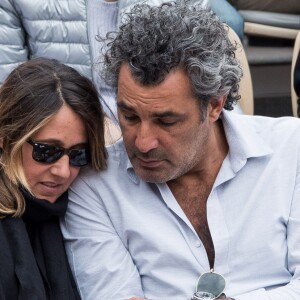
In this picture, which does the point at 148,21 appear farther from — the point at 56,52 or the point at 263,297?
the point at 56,52

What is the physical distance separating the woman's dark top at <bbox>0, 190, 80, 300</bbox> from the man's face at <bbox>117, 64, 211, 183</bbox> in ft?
0.92

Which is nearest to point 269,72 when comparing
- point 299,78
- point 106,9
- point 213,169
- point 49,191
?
point 299,78

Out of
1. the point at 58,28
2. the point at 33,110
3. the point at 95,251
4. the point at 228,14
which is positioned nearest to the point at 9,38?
the point at 58,28

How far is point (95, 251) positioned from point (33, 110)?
44 cm

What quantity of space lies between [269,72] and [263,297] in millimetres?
2487

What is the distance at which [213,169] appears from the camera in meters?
2.58

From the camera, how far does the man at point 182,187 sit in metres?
2.36

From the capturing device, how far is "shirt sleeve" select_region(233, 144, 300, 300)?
95.7 inches

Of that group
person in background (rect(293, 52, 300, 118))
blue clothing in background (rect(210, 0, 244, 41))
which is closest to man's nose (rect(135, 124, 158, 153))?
person in background (rect(293, 52, 300, 118))

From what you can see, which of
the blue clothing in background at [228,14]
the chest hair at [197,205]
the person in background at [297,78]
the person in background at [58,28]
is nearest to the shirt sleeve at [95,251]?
the chest hair at [197,205]

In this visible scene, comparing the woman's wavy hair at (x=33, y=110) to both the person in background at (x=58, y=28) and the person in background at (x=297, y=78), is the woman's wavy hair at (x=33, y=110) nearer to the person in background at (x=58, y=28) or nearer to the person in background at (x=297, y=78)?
the person in background at (x=58, y=28)

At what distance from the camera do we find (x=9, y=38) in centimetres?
352

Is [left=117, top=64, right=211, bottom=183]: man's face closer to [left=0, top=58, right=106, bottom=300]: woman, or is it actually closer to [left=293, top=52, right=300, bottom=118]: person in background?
[left=0, top=58, right=106, bottom=300]: woman

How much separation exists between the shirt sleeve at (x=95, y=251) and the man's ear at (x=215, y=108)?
1.32ft
